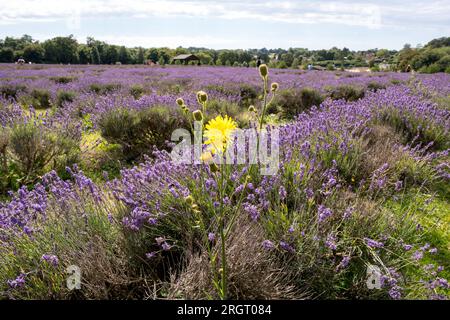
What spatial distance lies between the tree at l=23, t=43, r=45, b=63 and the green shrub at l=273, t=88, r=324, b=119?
40.4 meters

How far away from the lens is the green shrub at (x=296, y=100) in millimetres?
8281

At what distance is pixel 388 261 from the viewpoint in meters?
2.07

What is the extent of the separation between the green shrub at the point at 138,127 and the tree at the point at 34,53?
138 feet

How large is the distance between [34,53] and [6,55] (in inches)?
117

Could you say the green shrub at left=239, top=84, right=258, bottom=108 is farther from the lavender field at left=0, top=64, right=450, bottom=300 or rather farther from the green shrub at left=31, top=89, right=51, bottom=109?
the lavender field at left=0, top=64, right=450, bottom=300

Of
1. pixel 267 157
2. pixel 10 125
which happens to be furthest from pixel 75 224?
pixel 10 125

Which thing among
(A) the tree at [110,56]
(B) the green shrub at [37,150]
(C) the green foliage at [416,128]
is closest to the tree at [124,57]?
(A) the tree at [110,56]

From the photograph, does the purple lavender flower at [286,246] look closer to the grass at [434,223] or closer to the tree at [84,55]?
the grass at [434,223]

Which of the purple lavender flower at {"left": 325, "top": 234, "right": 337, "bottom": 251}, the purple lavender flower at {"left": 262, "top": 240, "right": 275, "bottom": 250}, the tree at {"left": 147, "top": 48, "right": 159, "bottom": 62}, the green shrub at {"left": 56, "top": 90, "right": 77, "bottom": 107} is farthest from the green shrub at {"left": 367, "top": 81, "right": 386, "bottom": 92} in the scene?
the tree at {"left": 147, "top": 48, "right": 159, "bottom": 62}

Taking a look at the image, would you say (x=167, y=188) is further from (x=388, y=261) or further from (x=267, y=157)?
(x=388, y=261)

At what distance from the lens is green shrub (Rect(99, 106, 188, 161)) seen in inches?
189
